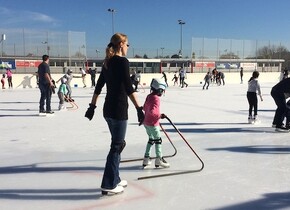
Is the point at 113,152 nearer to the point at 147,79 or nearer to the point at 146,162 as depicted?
the point at 146,162

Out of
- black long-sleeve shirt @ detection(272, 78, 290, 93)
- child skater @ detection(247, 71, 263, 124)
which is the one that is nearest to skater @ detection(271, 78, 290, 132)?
black long-sleeve shirt @ detection(272, 78, 290, 93)

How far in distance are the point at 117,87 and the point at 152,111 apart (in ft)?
3.75

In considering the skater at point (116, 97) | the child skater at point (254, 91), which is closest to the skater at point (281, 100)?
the child skater at point (254, 91)

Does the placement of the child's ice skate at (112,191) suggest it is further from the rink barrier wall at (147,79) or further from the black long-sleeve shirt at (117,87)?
the rink barrier wall at (147,79)

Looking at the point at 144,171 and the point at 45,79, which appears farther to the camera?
the point at 45,79

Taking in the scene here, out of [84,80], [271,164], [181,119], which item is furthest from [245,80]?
[271,164]

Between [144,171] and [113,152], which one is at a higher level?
[113,152]

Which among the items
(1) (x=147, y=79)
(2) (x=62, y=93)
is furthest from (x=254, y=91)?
(1) (x=147, y=79)

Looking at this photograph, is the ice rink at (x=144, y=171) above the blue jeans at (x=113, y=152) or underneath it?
underneath

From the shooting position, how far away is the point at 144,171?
14.5ft

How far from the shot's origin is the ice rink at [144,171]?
339 centimetres

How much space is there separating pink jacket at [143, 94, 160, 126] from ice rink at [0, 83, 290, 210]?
1.89 feet

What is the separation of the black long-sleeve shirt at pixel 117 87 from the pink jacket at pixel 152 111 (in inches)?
39.9

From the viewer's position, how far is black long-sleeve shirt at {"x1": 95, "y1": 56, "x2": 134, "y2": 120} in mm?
3389
